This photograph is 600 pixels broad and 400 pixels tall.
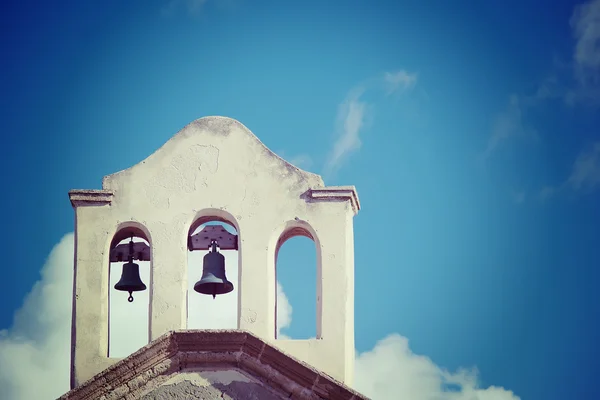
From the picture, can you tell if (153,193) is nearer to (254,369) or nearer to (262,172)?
(262,172)

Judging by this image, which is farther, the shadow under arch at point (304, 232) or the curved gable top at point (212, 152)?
the curved gable top at point (212, 152)

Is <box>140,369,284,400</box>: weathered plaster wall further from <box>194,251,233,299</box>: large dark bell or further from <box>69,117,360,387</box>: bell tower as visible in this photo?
<box>194,251,233,299</box>: large dark bell

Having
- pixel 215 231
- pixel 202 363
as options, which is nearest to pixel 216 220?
pixel 215 231

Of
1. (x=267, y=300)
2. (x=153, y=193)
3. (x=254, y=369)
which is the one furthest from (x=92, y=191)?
(x=254, y=369)

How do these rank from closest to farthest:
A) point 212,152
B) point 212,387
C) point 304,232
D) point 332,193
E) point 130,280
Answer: point 212,387
point 332,193
point 304,232
point 212,152
point 130,280

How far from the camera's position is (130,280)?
22.1 meters

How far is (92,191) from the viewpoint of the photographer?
2153 cm

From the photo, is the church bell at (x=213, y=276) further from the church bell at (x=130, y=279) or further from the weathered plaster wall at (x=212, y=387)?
the weathered plaster wall at (x=212, y=387)

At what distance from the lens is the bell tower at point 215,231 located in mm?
20984

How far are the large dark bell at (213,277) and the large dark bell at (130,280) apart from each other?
72cm

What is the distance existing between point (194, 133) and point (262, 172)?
933 mm

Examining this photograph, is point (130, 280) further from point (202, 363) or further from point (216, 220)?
point (202, 363)

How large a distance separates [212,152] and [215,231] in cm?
92

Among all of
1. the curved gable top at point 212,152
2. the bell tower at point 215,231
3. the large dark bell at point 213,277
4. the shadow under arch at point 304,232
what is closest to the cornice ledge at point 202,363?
the bell tower at point 215,231
